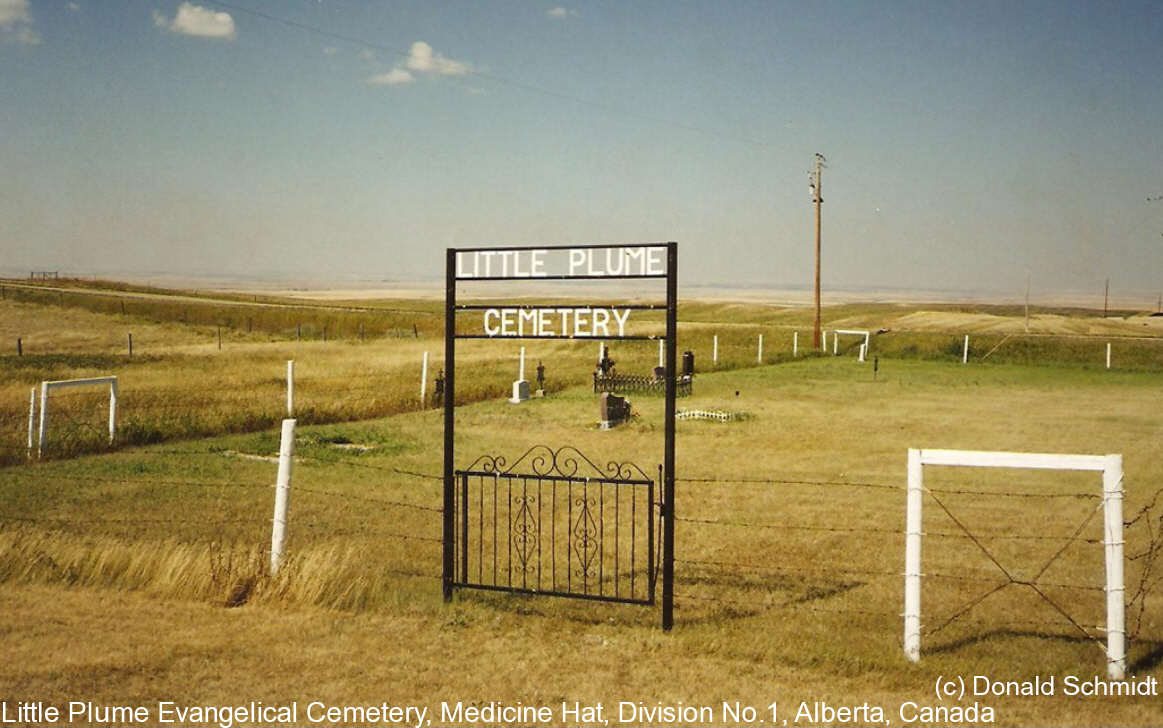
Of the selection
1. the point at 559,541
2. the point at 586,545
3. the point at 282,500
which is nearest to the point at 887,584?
the point at 586,545

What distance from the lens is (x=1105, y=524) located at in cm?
593

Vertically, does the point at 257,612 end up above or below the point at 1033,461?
below

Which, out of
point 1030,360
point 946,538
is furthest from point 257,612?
point 1030,360

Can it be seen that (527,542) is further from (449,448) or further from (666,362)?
(666,362)

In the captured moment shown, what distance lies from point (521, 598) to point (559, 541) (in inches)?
109

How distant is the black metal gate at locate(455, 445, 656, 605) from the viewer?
24.0ft

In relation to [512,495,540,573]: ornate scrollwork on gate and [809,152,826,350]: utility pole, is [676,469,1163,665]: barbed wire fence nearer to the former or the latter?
[512,495,540,573]: ornate scrollwork on gate

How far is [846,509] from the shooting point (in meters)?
12.2

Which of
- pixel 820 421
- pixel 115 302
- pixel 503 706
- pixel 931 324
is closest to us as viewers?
pixel 503 706

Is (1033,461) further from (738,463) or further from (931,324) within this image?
(931,324)

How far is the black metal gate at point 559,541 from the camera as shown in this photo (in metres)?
7.32

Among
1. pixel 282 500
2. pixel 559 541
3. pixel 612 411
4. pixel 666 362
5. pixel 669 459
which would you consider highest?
pixel 666 362

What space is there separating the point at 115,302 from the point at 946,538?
259 feet

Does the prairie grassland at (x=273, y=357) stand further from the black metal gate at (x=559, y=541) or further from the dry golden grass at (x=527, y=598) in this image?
the black metal gate at (x=559, y=541)
